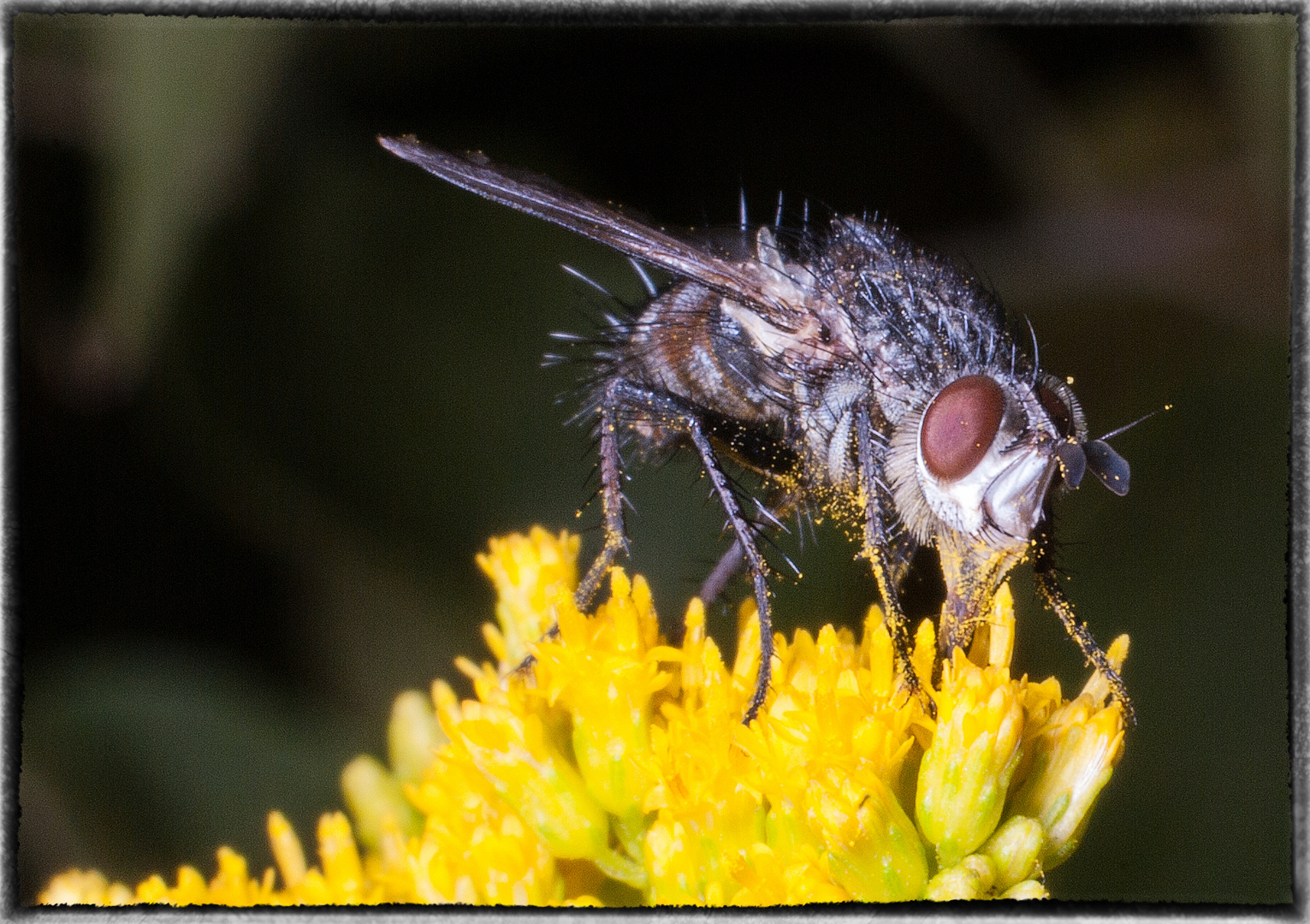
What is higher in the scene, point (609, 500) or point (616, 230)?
point (616, 230)

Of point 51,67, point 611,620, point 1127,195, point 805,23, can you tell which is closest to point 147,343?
point 51,67

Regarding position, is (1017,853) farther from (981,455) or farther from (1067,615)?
(981,455)

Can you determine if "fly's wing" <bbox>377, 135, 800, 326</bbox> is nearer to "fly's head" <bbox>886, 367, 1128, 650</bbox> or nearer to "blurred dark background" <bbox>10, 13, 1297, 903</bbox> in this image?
"blurred dark background" <bbox>10, 13, 1297, 903</bbox>

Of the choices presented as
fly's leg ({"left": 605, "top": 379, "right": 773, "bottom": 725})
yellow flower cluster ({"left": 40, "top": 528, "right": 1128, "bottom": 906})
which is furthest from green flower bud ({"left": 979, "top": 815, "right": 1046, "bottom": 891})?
fly's leg ({"left": 605, "top": 379, "right": 773, "bottom": 725})

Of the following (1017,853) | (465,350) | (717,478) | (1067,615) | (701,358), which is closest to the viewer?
(1017,853)

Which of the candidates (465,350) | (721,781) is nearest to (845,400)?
(721,781)

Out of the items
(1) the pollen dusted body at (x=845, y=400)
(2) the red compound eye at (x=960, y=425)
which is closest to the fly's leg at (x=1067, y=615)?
(1) the pollen dusted body at (x=845, y=400)
